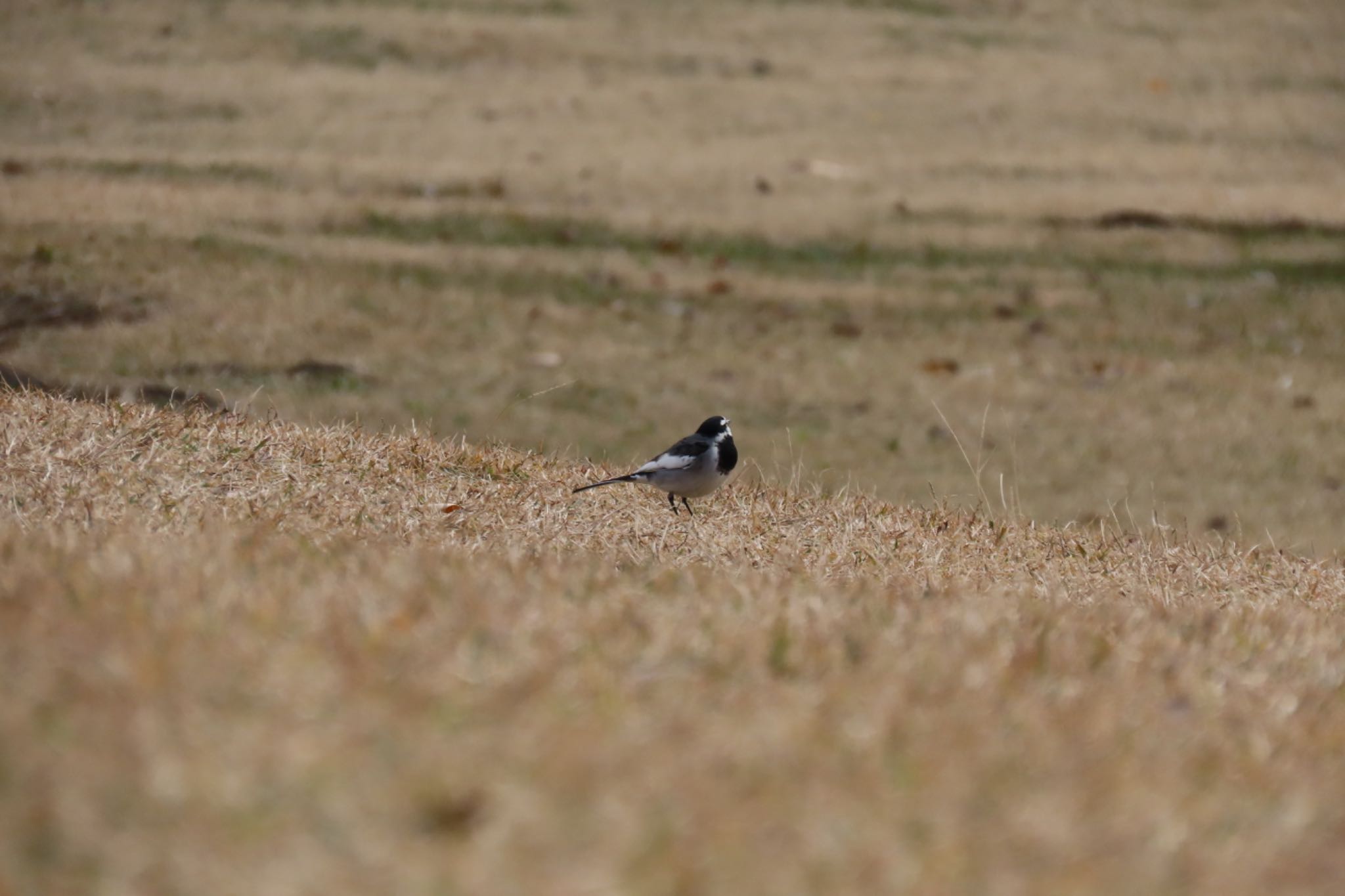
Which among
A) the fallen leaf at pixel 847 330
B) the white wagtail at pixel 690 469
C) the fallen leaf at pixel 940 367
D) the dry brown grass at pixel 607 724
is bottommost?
the fallen leaf at pixel 940 367

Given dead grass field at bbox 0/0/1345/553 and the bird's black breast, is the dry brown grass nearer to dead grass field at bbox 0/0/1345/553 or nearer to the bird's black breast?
the bird's black breast

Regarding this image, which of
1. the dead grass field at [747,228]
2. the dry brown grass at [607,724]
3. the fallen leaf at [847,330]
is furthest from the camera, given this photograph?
the fallen leaf at [847,330]

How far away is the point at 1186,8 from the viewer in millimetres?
23719

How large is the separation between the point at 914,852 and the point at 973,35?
2106 cm

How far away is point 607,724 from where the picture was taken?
115 inches

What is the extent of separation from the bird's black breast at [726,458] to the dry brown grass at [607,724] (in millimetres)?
1197

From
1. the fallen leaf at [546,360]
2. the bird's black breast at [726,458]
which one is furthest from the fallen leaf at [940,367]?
the bird's black breast at [726,458]

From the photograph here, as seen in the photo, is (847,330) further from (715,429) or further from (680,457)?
(680,457)

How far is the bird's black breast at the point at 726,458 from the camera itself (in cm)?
639

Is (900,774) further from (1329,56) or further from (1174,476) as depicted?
(1329,56)

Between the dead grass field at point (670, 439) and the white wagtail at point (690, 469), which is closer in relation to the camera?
the dead grass field at point (670, 439)

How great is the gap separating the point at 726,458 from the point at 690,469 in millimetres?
176

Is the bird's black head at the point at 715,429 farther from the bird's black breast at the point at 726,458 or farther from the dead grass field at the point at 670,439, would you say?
the dead grass field at the point at 670,439

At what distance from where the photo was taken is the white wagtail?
20.7 ft
